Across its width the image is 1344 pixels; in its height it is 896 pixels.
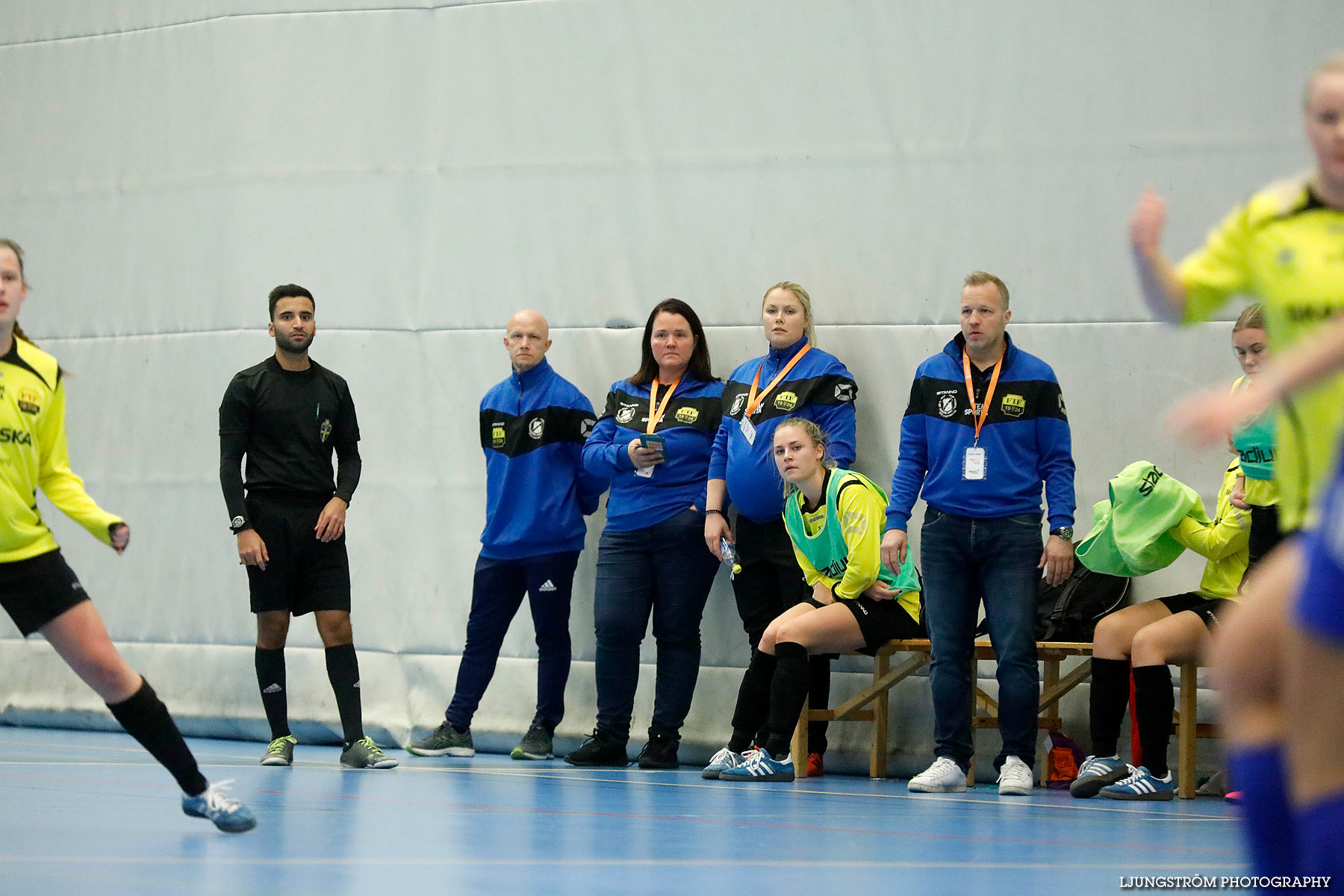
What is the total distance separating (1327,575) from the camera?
62.3 inches

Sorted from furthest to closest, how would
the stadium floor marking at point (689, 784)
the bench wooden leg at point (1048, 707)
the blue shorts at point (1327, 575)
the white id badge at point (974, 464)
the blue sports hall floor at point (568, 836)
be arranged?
the bench wooden leg at point (1048, 707)
the white id badge at point (974, 464)
the stadium floor marking at point (689, 784)
the blue sports hall floor at point (568, 836)
the blue shorts at point (1327, 575)

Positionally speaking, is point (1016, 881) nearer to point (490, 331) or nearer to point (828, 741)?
point (828, 741)

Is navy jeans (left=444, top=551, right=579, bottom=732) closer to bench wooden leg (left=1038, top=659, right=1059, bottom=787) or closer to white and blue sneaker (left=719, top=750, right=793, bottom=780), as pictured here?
white and blue sneaker (left=719, top=750, right=793, bottom=780)

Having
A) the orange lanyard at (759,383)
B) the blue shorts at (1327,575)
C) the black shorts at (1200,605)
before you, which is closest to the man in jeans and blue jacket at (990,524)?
the black shorts at (1200,605)

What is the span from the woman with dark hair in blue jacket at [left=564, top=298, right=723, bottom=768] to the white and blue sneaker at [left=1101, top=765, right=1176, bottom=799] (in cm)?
187

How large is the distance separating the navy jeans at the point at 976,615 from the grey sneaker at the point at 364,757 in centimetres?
220

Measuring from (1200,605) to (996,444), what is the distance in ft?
3.15

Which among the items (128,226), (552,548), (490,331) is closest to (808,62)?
(490,331)

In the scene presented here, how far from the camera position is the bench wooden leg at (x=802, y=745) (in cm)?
622

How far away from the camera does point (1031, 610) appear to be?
5590 mm

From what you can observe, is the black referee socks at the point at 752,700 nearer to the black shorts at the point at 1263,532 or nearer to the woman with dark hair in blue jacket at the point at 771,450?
the woman with dark hair in blue jacket at the point at 771,450

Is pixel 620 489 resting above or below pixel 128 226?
below

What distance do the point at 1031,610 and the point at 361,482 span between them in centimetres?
344

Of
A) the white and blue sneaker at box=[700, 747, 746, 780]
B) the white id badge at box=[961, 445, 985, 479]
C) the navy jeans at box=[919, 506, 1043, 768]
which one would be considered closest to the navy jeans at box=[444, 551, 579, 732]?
the white and blue sneaker at box=[700, 747, 746, 780]
